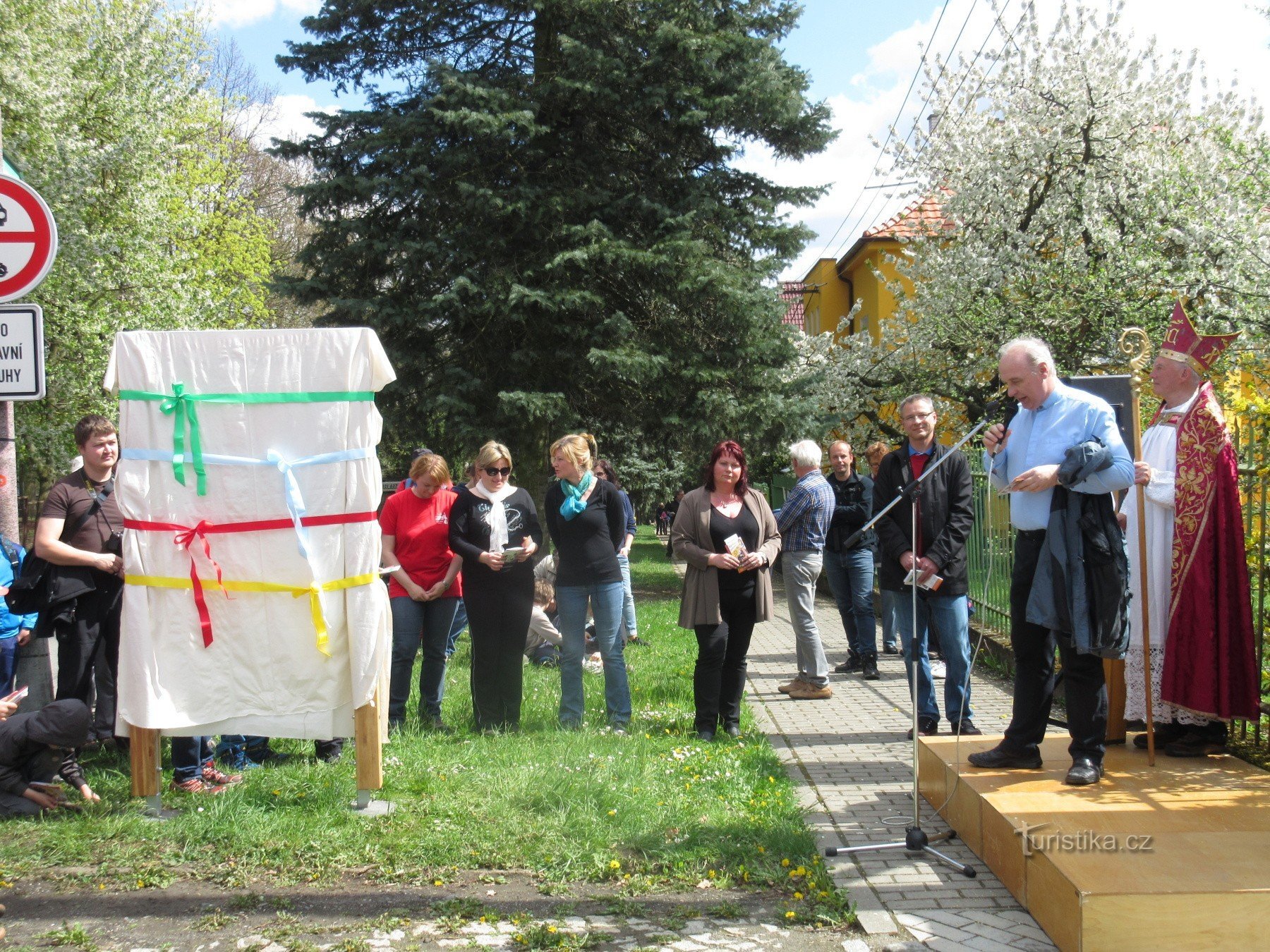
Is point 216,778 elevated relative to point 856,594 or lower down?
lower down

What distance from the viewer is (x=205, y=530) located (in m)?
5.37

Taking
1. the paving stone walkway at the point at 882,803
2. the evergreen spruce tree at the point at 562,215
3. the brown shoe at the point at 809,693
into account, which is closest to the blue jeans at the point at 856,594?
the paving stone walkway at the point at 882,803

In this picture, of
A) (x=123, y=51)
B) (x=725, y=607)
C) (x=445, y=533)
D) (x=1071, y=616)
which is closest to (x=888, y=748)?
(x=725, y=607)

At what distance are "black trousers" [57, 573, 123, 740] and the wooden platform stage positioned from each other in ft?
14.7

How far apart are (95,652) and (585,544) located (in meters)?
2.92

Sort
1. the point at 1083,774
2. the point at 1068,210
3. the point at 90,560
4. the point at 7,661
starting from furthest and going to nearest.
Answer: the point at 1068,210 < the point at 7,661 < the point at 90,560 < the point at 1083,774

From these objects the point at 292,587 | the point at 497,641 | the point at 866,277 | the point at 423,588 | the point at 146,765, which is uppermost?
the point at 866,277

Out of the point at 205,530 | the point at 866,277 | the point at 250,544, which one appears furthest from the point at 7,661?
the point at 866,277

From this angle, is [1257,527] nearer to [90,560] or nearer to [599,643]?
[599,643]

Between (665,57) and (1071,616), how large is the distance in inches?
532

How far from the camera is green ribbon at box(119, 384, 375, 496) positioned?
17.4ft

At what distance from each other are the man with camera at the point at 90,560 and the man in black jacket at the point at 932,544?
4469 mm

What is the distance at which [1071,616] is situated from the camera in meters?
4.83

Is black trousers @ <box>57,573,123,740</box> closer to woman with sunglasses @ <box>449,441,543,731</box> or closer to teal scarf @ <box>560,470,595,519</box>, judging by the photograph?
woman with sunglasses @ <box>449,441,543,731</box>
